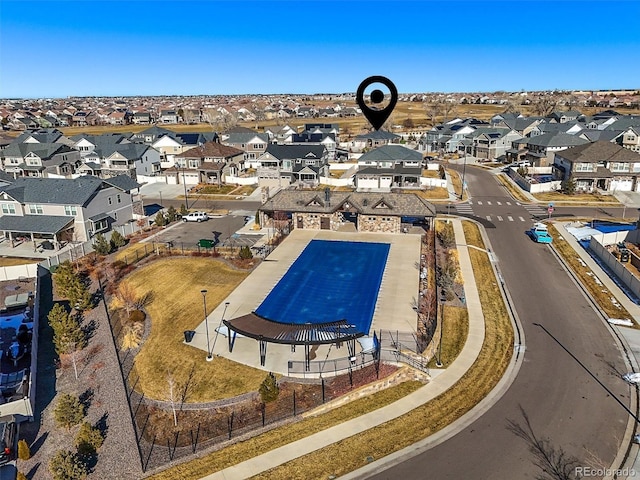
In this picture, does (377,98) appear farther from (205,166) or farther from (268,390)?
(205,166)

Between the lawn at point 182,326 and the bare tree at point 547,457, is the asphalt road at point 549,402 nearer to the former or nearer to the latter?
the bare tree at point 547,457

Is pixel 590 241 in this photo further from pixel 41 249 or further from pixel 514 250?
pixel 41 249

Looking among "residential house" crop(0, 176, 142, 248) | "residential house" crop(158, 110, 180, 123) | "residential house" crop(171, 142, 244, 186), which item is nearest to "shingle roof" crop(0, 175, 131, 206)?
"residential house" crop(0, 176, 142, 248)

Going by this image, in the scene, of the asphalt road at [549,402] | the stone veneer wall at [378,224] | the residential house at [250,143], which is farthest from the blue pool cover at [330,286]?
the residential house at [250,143]

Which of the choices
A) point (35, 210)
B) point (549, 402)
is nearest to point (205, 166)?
point (35, 210)

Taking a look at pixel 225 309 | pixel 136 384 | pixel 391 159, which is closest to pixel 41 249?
pixel 225 309

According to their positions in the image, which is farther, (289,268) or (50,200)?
(50,200)
